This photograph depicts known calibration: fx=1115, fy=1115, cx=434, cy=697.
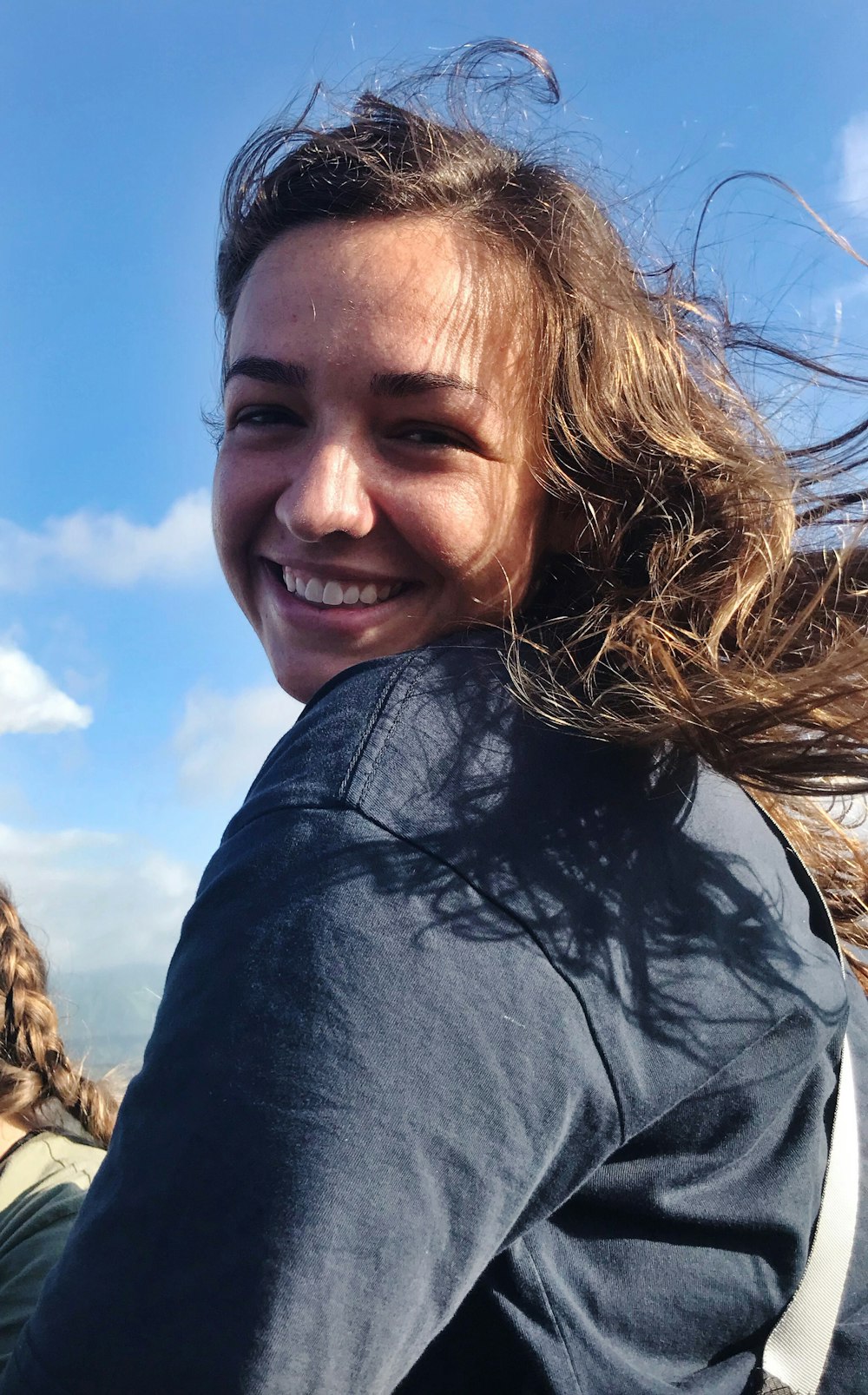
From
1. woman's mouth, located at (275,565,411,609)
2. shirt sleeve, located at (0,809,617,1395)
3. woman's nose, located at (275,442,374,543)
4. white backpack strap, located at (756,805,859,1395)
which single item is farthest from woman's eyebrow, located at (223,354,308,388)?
white backpack strap, located at (756,805,859,1395)

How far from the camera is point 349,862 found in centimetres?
108

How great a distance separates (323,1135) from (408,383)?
3.75 feet

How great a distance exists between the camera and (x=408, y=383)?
5.59 feet

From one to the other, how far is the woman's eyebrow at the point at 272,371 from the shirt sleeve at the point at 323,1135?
902 mm

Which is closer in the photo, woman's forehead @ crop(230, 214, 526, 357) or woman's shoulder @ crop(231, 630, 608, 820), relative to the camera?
woman's shoulder @ crop(231, 630, 608, 820)

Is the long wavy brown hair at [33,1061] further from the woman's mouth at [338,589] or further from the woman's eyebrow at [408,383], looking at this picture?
the woman's eyebrow at [408,383]

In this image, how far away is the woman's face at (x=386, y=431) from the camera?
67.5 inches

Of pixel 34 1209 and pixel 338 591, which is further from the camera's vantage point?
pixel 34 1209

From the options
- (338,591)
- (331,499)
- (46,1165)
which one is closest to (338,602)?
(338,591)

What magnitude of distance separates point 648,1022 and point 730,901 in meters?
0.24

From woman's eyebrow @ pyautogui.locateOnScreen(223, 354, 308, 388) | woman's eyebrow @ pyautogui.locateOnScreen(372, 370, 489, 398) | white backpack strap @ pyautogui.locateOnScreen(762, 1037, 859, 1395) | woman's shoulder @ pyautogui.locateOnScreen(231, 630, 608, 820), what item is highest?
woman's eyebrow @ pyautogui.locateOnScreen(223, 354, 308, 388)

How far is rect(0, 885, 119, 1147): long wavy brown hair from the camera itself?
3.26 m

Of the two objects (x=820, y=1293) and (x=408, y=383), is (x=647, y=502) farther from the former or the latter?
(x=820, y=1293)

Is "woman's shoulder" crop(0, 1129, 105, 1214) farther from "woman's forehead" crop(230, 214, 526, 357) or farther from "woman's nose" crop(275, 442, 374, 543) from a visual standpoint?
"woman's forehead" crop(230, 214, 526, 357)
